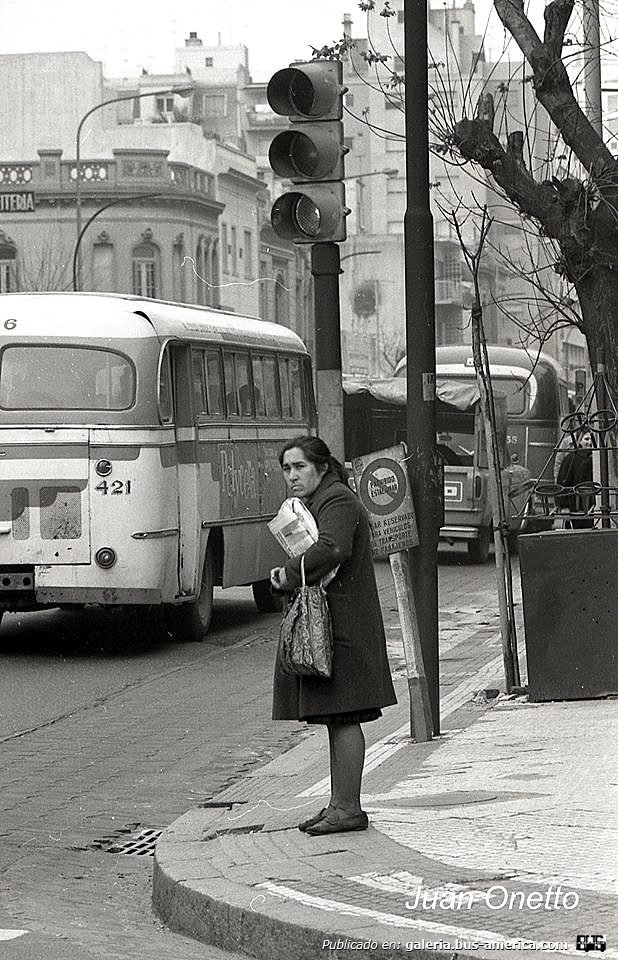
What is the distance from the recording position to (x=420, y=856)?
22.3ft

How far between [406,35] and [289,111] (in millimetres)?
1190

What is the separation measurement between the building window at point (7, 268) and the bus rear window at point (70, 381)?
59.7 meters

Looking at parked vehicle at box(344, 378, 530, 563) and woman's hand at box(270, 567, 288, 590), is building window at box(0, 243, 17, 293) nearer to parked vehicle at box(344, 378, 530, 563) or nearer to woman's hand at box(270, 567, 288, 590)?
parked vehicle at box(344, 378, 530, 563)

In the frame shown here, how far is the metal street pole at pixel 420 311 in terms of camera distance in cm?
1025

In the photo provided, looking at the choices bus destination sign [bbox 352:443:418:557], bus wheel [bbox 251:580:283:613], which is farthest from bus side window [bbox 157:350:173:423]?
bus destination sign [bbox 352:443:418:557]

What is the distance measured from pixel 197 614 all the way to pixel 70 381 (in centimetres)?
254

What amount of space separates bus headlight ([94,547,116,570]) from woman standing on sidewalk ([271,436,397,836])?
787 cm

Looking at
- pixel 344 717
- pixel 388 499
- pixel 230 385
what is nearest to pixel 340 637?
pixel 344 717

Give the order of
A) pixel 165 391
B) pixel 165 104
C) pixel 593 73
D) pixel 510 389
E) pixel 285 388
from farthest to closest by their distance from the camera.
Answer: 1. pixel 165 104
2. pixel 510 389
3. pixel 593 73
4. pixel 285 388
5. pixel 165 391

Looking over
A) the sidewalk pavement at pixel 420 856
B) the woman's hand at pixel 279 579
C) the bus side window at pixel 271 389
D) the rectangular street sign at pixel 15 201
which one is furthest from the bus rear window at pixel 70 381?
the rectangular street sign at pixel 15 201

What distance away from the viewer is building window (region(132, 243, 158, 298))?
7481cm

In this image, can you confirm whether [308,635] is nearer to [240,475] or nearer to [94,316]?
[94,316]

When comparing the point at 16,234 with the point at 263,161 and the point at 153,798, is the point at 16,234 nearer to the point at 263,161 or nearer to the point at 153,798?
the point at 263,161

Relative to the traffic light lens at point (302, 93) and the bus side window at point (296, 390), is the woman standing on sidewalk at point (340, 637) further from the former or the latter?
the bus side window at point (296, 390)
